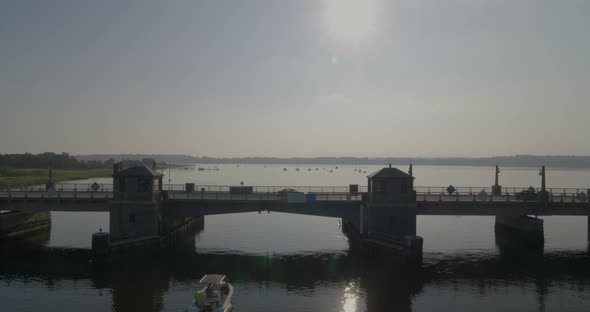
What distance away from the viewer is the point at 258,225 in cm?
6950

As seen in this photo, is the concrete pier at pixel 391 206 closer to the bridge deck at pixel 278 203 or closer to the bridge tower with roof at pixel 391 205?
the bridge tower with roof at pixel 391 205

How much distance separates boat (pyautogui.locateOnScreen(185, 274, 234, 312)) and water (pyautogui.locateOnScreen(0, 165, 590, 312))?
1684 mm

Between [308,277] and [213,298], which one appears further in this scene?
[308,277]

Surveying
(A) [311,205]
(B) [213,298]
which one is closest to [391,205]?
(A) [311,205]

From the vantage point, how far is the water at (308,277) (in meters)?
32.0

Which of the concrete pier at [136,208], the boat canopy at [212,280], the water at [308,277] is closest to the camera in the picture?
the boat canopy at [212,280]

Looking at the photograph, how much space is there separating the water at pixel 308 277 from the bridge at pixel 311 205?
3.57 metres

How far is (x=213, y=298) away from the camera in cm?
2919

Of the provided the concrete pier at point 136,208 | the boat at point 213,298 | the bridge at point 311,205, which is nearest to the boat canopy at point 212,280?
the boat at point 213,298

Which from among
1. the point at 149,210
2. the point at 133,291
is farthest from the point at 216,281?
the point at 149,210

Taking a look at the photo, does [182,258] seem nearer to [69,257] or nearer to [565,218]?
[69,257]

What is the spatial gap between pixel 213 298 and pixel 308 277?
37.8ft

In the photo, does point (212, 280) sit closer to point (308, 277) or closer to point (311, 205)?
point (308, 277)

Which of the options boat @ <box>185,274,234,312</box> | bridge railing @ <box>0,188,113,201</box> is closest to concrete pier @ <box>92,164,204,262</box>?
bridge railing @ <box>0,188,113,201</box>
